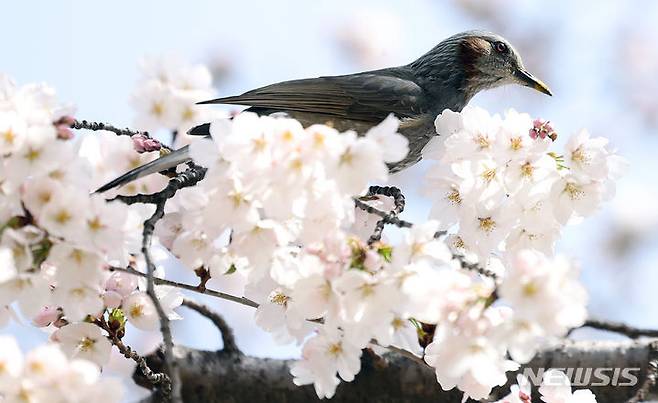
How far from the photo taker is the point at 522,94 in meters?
7.11

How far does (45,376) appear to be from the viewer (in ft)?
5.46

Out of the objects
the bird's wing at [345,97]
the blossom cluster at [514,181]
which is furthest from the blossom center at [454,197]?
the bird's wing at [345,97]

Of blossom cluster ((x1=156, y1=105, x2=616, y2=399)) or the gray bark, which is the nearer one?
blossom cluster ((x1=156, y1=105, x2=616, y2=399))

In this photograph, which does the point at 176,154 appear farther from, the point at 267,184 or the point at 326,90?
the point at 326,90

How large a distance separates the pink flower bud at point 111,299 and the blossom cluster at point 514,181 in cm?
93

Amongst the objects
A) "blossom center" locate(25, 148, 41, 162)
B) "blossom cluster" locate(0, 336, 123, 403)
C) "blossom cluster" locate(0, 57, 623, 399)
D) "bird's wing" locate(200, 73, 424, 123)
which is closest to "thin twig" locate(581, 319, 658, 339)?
"blossom cluster" locate(0, 57, 623, 399)

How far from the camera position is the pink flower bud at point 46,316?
7.83ft

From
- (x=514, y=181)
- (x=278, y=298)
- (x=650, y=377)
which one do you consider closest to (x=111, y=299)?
(x=278, y=298)

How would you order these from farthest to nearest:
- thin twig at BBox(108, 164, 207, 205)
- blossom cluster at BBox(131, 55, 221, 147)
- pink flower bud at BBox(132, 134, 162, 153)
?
blossom cluster at BBox(131, 55, 221, 147)
pink flower bud at BBox(132, 134, 162, 153)
thin twig at BBox(108, 164, 207, 205)

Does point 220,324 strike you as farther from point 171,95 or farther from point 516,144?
point 516,144

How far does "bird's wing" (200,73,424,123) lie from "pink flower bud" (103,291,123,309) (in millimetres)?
1280

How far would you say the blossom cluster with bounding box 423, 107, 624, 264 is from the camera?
2473mm

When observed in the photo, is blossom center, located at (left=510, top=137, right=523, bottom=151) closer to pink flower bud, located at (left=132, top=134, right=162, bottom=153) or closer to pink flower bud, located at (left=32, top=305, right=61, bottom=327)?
pink flower bud, located at (left=132, top=134, right=162, bottom=153)

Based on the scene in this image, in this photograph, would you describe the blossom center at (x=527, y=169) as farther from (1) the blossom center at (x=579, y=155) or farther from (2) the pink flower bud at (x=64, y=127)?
(2) the pink flower bud at (x=64, y=127)
